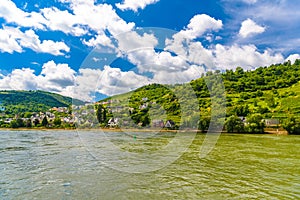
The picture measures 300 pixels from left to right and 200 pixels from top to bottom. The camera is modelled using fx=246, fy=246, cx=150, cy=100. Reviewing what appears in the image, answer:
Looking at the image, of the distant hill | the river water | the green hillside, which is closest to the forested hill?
the green hillside

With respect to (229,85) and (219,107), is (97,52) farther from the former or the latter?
(229,85)

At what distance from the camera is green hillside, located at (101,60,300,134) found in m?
68.7

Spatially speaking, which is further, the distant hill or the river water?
the distant hill

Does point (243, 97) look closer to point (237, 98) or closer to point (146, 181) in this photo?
point (237, 98)

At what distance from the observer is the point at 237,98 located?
93.0m

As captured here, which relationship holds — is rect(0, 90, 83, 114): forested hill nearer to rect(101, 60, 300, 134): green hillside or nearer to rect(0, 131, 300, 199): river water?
rect(101, 60, 300, 134): green hillside

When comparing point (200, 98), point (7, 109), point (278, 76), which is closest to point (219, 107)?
point (200, 98)

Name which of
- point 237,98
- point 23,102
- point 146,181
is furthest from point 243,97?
point 23,102

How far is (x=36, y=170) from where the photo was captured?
1277 centimetres

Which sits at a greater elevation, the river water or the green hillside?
the green hillside

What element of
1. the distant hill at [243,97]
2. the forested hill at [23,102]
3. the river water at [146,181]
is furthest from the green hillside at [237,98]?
the forested hill at [23,102]

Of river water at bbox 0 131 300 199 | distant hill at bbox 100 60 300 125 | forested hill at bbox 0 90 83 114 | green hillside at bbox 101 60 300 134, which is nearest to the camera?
river water at bbox 0 131 300 199

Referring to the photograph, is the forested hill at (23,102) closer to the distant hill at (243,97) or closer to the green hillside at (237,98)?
the green hillside at (237,98)

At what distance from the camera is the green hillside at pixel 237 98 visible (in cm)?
6869
